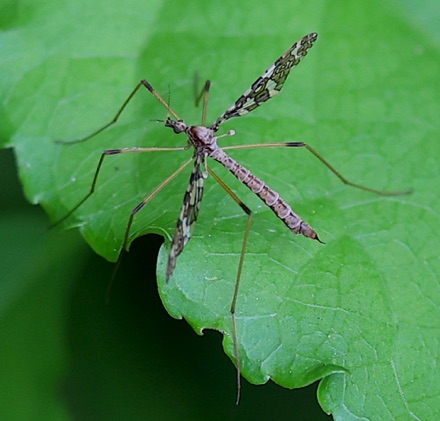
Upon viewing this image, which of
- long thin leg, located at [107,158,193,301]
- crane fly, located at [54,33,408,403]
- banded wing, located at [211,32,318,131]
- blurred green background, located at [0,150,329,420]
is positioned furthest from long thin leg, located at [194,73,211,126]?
blurred green background, located at [0,150,329,420]

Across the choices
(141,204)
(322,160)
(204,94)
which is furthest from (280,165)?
(141,204)

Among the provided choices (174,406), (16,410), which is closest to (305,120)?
(174,406)

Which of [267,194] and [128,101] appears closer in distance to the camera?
[267,194]

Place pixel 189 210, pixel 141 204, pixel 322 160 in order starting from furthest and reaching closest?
pixel 322 160 → pixel 141 204 → pixel 189 210

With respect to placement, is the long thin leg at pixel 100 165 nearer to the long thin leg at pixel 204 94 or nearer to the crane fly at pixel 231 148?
the crane fly at pixel 231 148

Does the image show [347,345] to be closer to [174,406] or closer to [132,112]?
[174,406]

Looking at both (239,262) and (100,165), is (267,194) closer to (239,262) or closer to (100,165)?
(239,262)
